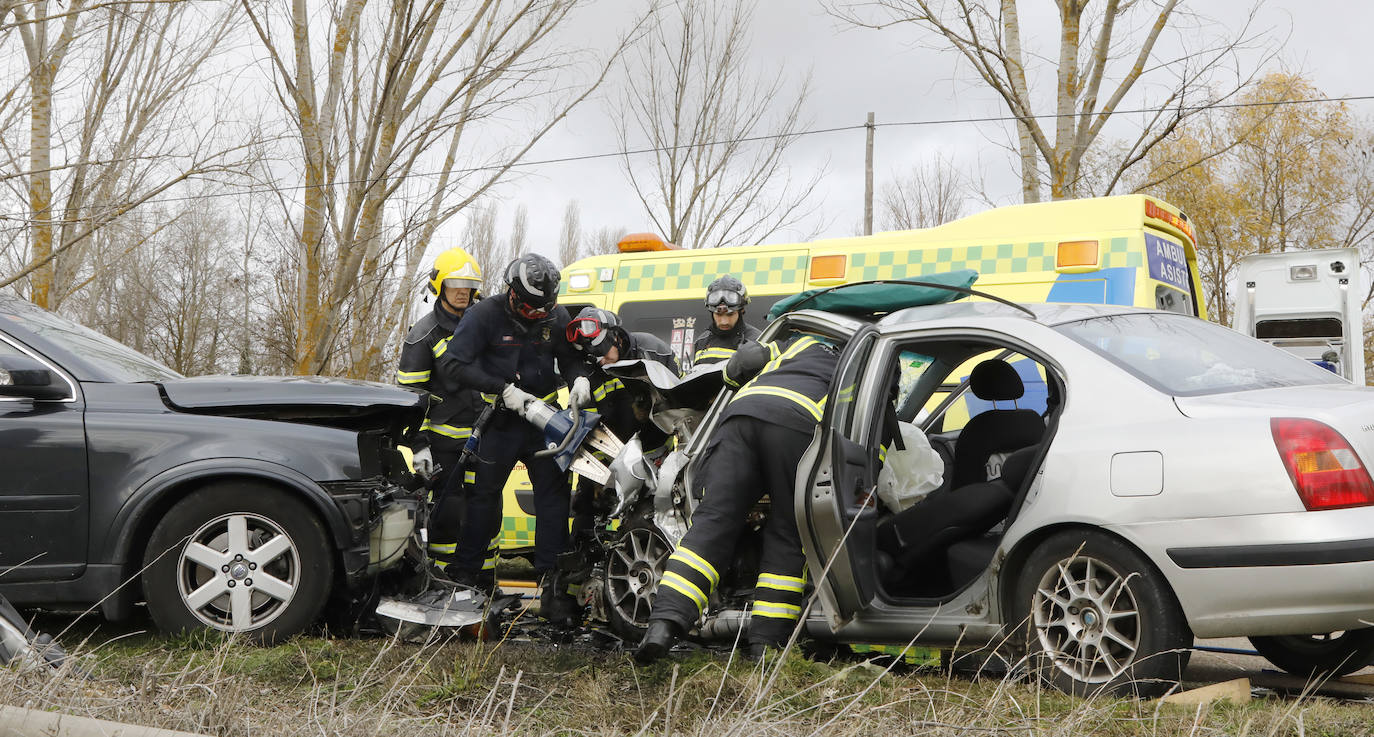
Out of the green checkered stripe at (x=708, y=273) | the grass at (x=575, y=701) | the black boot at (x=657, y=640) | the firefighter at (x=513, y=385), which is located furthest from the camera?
the green checkered stripe at (x=708, y=273)

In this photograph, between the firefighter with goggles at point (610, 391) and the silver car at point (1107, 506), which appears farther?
the firefighter with goggles at point (610, 391)

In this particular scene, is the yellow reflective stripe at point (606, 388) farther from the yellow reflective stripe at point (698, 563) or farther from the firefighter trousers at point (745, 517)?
the yellow reflective stripe at point (698, 563)

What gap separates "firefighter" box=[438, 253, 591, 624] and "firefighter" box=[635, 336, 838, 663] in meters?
1.50

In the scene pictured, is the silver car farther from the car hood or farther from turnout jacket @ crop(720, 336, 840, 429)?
the car hood

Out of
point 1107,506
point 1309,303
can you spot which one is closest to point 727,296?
point 1107,506

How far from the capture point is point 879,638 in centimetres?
413

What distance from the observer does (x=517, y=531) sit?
757cm

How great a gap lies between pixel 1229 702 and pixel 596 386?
3.40 metres

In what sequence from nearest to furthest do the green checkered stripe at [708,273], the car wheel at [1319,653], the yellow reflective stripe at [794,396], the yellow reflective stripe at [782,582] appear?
the car wheel at [1319,653] → the yellow reflective stripe at [782,582] → the yellow reflective stripe at [794,396] → the green checkered stripe at [708,273]

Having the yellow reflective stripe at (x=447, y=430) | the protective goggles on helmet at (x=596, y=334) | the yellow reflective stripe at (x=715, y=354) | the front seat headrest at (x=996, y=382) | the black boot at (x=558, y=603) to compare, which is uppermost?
the protective goggles on helmet at (x=596, y=334)

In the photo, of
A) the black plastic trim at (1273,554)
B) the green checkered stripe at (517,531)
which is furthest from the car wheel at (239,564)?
the black plastic trim at (1273,554)

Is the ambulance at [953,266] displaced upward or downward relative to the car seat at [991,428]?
upward

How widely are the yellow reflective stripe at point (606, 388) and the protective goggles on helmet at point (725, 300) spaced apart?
44.2 inches

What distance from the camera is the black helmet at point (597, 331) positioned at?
5.95 meters
